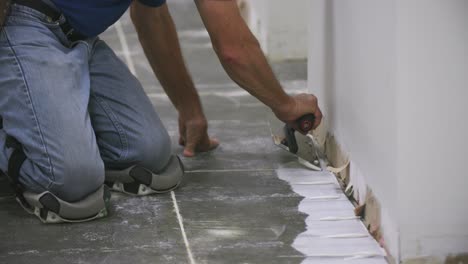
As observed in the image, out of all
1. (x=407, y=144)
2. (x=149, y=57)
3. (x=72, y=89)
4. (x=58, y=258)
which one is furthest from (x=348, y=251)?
(x=149, y=57)

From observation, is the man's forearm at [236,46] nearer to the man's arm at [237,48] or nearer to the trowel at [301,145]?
the man's arm at [237,48]

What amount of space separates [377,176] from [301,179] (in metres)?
0.57

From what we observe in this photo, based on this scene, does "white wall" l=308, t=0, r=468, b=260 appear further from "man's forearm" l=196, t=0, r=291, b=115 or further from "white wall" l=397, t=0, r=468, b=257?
"man's forearm" l=196, t=0, r=291, b=115

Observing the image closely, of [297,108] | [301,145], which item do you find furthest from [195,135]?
[297,108]

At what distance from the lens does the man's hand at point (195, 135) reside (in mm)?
3363

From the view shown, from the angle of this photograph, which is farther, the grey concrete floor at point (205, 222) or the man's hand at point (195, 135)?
the man's hand at point (195, 135)

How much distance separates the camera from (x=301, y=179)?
10.1 feet

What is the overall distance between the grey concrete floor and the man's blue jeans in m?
0.13

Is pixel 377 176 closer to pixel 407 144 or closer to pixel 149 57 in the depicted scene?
pixel 407 144

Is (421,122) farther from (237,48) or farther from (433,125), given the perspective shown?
(237,48)

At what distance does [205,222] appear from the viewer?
272 cm

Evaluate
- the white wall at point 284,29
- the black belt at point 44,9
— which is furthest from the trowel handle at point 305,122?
the white wall at point 284,29

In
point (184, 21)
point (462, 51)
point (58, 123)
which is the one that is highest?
point (462, 51)

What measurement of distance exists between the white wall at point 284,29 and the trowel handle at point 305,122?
1.71 m
